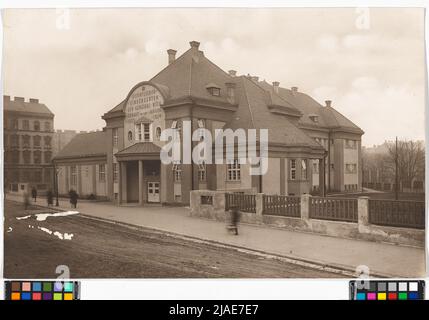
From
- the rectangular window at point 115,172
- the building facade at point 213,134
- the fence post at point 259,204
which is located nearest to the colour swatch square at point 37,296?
the building facade at point 213,134

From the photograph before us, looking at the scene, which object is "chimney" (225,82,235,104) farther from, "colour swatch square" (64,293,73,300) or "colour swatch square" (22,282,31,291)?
"colour swatch square" (22,282,31,291)

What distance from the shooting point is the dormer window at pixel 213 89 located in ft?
50.3

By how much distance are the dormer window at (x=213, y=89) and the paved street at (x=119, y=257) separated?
748 cm

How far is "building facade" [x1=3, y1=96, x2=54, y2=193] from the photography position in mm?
8903

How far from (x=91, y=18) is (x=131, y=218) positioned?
27.5ft

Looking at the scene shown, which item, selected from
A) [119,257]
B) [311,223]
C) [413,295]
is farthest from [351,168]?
[119,257]

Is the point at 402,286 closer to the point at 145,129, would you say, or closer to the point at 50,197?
the point at 50,197

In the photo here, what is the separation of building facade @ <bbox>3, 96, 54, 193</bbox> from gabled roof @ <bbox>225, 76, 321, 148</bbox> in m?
7.49

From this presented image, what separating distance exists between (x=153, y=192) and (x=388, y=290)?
12346 millimetres

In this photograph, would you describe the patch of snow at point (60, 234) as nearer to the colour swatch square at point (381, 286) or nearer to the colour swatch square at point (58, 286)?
the colour swatch square at point (58, 286)

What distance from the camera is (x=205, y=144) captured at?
13320 millimetres

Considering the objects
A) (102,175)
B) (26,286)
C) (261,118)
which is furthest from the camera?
(102,175)

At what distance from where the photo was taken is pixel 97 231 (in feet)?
38.5
